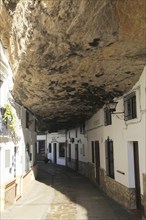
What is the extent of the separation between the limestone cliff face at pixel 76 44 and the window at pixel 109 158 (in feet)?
8.90

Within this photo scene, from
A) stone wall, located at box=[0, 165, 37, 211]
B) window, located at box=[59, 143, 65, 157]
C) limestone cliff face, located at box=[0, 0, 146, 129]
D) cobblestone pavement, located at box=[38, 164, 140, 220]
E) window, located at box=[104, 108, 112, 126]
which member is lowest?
cobblestone pavement, located at box=[38, 164, 140, 220]

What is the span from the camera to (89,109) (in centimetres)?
1515

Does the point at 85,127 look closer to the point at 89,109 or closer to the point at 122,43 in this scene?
the point at 89,109

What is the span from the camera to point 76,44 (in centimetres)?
692

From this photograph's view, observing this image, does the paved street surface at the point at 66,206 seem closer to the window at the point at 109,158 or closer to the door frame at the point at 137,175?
the door frame at the point at 137,175

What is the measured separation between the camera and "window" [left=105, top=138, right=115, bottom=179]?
12828 mm

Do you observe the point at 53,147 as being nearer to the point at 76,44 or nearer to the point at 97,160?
the point at 97,160

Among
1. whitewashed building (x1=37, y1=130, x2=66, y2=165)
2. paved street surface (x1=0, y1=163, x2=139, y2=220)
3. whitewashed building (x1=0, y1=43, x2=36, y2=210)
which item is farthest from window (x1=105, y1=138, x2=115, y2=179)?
whitewashed building (x1=37, y1=130, x2=66, y2=165)

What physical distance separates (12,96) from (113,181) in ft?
17.9

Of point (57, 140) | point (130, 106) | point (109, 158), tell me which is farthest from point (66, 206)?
point (57, 140)

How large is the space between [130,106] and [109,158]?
13.6ft

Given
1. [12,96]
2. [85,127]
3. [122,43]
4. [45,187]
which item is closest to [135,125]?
[122,43]

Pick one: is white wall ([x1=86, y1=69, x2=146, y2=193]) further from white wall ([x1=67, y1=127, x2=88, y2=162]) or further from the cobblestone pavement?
white wall ([x1=67, y1=127, x2=88, y2=162])

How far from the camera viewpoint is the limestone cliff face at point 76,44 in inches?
231
